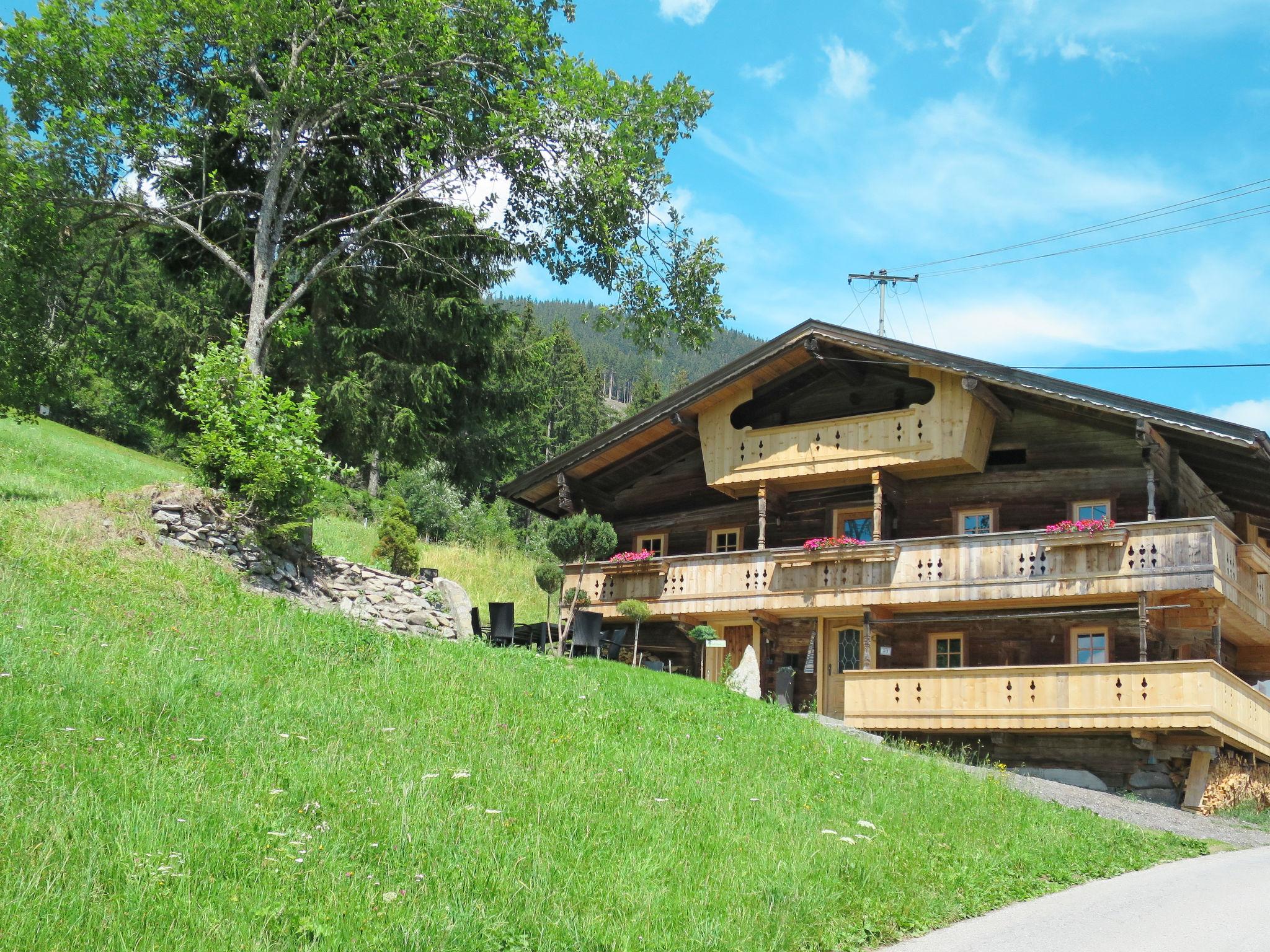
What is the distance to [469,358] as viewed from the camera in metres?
27.9

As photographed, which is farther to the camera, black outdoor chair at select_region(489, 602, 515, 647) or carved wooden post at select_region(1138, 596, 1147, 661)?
black outdoor chair at select_region(489, 602, 515, 647)

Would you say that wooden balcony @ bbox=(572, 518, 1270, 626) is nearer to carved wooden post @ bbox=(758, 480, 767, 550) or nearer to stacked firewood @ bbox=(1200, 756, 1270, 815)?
carved wooden post @ bbox=(758, 480, 767, 550)

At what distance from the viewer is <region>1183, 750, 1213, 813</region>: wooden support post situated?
19.7 meters

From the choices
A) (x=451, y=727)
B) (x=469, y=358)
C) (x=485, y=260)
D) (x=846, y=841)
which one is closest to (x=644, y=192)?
(x=485, y=260)

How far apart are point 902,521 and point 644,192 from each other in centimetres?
901

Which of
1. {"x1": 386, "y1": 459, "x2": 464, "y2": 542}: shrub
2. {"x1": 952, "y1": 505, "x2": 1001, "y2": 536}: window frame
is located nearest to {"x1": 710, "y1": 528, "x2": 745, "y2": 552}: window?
{"x1": 952, "y1": 505, "x2": 1001, "y2": 536}: window frame

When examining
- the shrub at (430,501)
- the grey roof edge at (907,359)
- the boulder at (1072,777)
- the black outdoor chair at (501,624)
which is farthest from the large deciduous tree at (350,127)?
the shrub at (430,501)

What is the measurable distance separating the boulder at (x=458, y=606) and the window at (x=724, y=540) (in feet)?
27.2

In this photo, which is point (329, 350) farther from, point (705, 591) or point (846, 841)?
point (846, 841)

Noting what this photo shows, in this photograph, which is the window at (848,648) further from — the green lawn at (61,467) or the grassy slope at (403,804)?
the green lawn at (61,467)

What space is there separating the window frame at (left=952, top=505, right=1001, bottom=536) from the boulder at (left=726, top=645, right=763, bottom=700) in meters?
5.37

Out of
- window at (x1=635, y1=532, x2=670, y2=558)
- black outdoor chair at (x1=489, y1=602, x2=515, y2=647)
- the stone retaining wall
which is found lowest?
black outdoor chair at (x1=489, y1=602, x2=515, y2=647)

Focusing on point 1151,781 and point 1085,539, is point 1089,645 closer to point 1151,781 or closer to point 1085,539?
point 1085,539

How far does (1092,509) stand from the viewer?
23.3m
